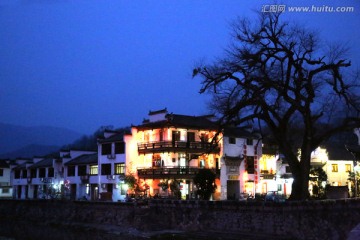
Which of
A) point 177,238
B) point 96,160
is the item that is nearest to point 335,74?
point 177,238

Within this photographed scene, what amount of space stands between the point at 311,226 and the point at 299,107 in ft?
31.0

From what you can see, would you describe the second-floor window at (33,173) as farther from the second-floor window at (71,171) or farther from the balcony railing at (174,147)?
the balcony railing at (174,147)

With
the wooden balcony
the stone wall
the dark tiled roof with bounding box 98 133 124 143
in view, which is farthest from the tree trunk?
the dark tiled roof with bounding box 98 133 124 143

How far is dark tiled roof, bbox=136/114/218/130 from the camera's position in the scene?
66000 millimetres

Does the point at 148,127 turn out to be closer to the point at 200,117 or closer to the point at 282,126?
the point at 200,117

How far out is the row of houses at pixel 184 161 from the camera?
216 feet

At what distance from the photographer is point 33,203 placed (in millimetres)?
69062

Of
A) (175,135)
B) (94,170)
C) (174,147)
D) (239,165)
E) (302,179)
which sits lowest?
(302,179)

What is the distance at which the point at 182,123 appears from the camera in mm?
66938

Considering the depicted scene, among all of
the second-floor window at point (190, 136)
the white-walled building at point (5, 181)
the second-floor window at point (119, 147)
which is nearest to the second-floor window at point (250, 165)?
the second-floor window at point (190, 136)

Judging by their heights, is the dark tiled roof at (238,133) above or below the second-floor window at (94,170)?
above

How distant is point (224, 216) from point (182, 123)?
92.1 feet

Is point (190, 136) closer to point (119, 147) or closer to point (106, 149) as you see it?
point (119, 147)

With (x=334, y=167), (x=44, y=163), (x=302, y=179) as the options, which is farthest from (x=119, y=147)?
(x=302, y=179)
